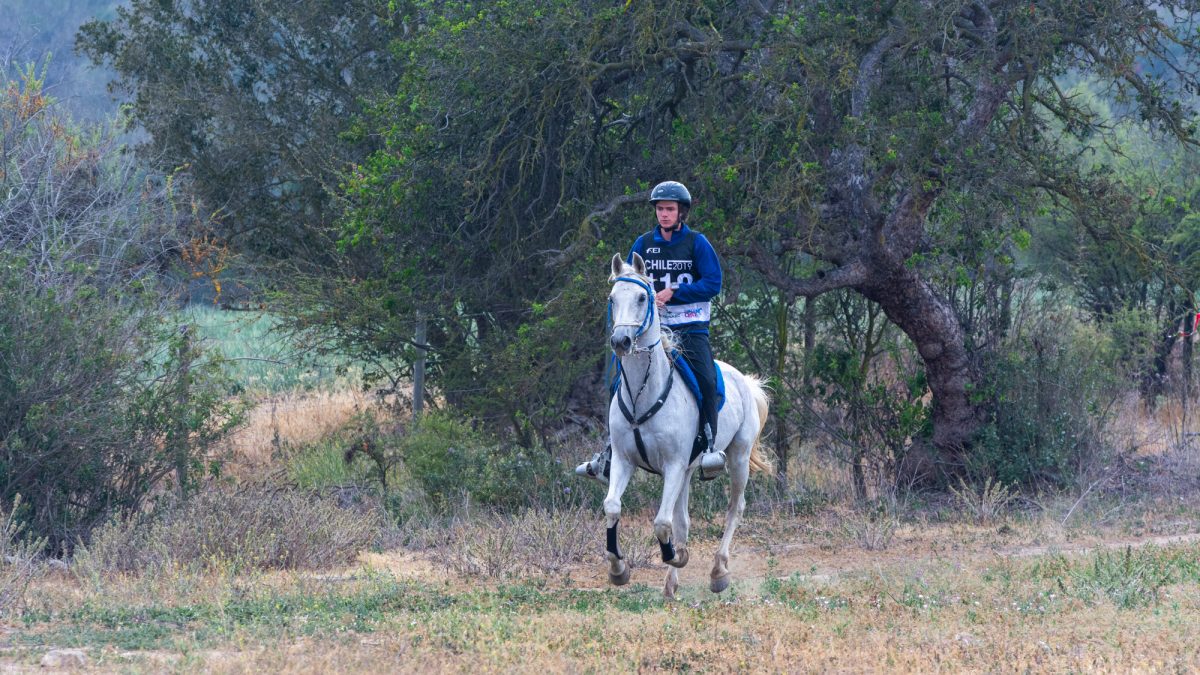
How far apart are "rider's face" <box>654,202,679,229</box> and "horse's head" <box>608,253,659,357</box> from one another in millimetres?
618

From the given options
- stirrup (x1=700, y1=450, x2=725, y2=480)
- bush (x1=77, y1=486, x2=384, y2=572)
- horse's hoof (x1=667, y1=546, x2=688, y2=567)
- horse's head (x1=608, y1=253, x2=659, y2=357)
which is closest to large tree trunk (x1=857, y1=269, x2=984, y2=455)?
stirrup (x1=700, y1=450, x2=725, y2=480)

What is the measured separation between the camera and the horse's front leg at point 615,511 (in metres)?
8.38

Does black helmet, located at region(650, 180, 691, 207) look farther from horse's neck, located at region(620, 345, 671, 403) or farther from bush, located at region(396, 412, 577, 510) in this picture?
bush, located at region(396, 412, 577, 510)

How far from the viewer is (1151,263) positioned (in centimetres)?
1320

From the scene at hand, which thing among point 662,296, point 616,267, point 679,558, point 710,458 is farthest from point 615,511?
point 616,267

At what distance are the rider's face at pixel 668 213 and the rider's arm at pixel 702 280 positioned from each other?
0.23 m

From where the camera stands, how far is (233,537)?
32.6 ft

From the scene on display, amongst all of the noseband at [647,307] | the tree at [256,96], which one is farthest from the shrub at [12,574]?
the tree at [256,96]

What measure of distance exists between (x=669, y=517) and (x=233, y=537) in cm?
382

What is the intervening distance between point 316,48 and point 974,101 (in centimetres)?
1136

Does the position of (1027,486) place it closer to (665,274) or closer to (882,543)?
(882,543)

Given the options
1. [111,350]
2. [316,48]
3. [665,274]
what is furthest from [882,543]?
[316,48]

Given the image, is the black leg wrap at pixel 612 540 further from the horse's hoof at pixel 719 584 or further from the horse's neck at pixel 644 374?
the horse's hoof at pixel 719 584

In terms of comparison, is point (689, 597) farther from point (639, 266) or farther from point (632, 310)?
point (639, 266)
